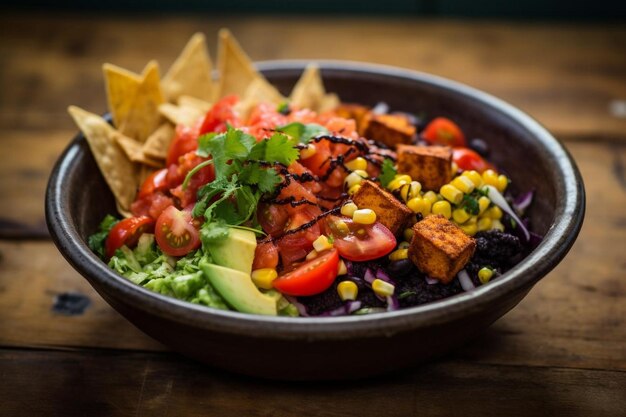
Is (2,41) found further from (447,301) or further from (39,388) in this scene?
(447,301)

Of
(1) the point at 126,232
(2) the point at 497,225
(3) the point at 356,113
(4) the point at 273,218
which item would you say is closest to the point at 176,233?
(1) the point at 126,232

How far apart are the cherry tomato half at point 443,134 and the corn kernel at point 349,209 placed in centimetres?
99

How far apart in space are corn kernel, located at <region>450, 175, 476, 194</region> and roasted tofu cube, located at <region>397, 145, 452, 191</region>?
6cm

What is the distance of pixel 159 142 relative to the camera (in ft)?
11.9

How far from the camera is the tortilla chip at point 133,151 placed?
3.48 metres

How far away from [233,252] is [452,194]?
3.34 feet

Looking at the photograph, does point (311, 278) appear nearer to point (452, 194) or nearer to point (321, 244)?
point (321, 244)

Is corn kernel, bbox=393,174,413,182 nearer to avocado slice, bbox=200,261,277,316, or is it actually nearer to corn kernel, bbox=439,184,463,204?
corn kernel, bbox=439,184,463,204

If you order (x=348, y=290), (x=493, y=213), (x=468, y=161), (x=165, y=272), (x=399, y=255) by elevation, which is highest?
(x=468, y=161)

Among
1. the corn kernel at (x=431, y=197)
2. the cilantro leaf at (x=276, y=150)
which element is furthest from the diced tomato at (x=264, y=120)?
the corn kernel at (x=431, y=197)

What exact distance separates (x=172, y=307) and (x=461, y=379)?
1.28m

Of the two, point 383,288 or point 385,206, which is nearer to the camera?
point 383,288

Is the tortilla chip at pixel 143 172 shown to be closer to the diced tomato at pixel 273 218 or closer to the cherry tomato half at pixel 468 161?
the diced tomato at pixel 273 218

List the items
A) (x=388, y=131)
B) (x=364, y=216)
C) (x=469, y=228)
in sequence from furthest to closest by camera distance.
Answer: (x=388, y=131), (x=469, y=228), (x=364, y=216)
